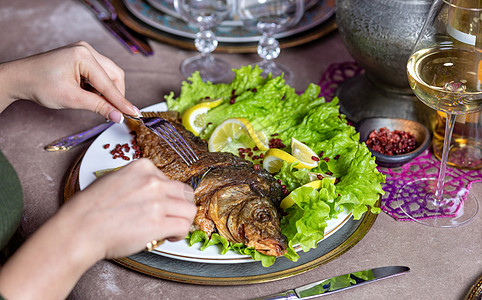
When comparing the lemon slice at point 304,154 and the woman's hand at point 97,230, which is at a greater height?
the woman's hand at point 97,230

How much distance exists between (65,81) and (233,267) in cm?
73

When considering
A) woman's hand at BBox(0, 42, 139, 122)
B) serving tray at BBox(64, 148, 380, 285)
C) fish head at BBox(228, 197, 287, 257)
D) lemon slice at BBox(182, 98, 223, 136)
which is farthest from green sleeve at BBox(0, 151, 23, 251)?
lemon slice at BBox(182, 98, 223, 136)

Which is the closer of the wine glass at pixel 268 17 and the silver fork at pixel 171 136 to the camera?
the silver fork at pixel 171 136

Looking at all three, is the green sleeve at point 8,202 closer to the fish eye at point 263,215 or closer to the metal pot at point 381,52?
the fish eye at point 263,215

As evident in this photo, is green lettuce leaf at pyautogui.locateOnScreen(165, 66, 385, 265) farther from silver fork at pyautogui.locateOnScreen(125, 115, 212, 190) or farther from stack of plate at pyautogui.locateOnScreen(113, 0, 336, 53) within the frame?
stack of plate at pyautogui.locateOnScreen(113, 0, 336, 53)

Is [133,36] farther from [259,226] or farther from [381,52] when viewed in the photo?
[259,226]

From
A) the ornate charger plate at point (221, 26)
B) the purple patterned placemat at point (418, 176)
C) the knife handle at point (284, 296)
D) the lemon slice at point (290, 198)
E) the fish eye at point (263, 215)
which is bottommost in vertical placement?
the purple patterned placemat at point (418, 176)

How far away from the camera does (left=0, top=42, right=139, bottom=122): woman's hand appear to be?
1.57m

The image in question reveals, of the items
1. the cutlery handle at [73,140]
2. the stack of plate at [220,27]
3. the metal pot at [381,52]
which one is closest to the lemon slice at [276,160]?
the metal pot at [381,52]

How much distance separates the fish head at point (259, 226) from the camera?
1318 millimetres

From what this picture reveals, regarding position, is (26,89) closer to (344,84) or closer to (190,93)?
(190,93)

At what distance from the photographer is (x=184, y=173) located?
1.60 meters

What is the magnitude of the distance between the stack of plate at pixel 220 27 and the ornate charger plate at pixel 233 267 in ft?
4.04

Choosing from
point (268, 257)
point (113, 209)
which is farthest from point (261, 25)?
point (113, 209)
